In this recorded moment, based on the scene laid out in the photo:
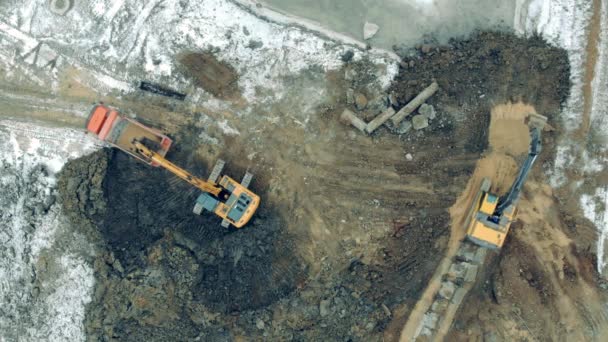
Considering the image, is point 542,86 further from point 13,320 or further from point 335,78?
point 13,320

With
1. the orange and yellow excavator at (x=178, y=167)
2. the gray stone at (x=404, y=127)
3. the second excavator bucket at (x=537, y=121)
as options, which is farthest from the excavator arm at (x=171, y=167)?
the second excavator bucket at (x=537, y=121)

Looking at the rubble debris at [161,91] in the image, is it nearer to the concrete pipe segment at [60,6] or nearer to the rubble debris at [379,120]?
the concrete pipe segment at [60,6]

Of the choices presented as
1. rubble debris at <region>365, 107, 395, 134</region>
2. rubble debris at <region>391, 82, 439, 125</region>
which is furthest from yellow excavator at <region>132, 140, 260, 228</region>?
rubble debris at <region>391, 82, 439, 125</region>

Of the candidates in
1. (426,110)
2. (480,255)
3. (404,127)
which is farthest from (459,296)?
(426,110)

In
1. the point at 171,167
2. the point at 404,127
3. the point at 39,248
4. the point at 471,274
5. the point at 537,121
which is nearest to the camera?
the point at 171,167

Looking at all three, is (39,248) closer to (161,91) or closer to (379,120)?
(161,91)

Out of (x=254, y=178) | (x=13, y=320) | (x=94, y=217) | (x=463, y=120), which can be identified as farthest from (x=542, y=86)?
(x=13, y=320)

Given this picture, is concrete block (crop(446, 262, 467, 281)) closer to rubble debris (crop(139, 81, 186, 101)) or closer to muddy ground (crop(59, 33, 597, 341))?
muddy ground (crop(59, 33, 597, 341))
